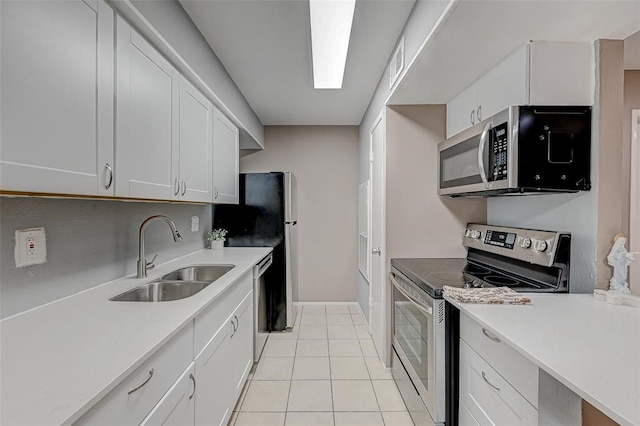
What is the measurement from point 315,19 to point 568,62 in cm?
136

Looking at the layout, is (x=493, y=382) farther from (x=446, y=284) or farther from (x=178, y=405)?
(x=178, y=405)

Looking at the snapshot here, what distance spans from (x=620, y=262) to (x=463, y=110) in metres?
1.28

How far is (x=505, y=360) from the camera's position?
1186 mm

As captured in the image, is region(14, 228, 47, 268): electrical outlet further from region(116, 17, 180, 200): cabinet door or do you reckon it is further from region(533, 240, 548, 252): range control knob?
region(533, 240, 548, 252): range control knob

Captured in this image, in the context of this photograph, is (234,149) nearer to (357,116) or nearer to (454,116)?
(357,116)

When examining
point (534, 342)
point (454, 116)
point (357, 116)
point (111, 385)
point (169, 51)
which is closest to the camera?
point (111, 385)

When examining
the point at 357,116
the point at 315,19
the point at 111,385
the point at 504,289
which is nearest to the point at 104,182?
the point at 111,385

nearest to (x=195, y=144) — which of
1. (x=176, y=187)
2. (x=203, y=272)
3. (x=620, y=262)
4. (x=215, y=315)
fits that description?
(x=176, y=187)

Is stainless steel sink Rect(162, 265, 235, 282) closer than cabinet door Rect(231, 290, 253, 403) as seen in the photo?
No

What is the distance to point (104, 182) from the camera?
1.24 m

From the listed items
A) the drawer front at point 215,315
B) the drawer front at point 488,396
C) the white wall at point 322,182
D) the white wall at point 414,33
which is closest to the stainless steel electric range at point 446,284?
the drawer front at point 488,396

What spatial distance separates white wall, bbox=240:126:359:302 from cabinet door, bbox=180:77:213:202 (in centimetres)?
200

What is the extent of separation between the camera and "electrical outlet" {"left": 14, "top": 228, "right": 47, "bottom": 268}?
3.85ft

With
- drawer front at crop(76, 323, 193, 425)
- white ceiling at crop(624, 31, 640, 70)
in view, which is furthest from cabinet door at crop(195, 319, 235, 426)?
white ceiling at crop(624, 31, 640, 70)
